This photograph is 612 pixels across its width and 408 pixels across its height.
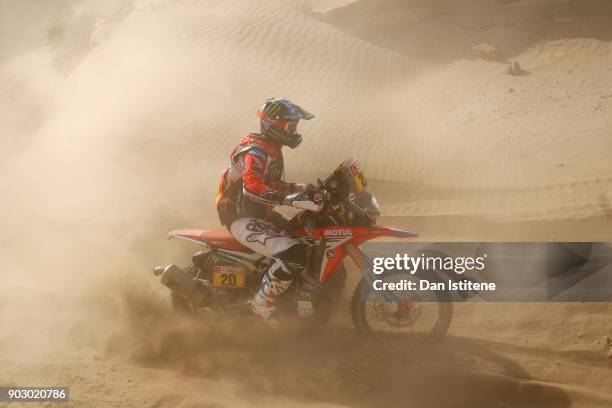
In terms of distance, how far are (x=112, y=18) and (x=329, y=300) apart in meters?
17.5

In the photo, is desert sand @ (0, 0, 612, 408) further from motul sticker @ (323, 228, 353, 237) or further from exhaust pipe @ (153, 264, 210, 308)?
motul sticker @ (323, 228, 353, 237)

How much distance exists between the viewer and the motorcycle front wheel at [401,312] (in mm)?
5113

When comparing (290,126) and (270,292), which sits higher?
(290,126)

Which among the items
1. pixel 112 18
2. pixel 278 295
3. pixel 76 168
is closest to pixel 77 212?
pixel 76 168

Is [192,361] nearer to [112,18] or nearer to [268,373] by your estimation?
[268,373]

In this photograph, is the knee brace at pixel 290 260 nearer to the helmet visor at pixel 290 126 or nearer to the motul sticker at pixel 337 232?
the motul sticker at pixel 337 232

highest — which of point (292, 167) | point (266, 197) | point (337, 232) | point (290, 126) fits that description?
point (292, 167)

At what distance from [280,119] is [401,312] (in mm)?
2048

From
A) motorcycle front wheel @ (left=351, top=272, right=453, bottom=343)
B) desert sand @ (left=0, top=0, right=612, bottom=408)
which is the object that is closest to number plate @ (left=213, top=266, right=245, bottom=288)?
desert sand @ (left=0, top=0, right=612, bottom=408)

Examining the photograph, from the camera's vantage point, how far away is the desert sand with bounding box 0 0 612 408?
5020mm

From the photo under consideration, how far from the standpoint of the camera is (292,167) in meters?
11.5

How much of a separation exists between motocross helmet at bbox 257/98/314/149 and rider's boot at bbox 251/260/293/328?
1.14 meters

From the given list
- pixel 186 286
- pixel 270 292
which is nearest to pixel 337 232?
pixel 270 292

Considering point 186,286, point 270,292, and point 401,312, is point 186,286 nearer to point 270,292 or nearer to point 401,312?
point 270,292
